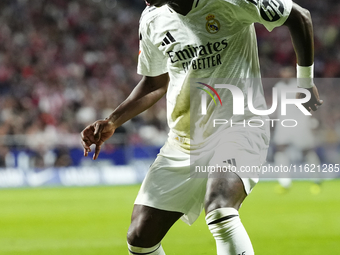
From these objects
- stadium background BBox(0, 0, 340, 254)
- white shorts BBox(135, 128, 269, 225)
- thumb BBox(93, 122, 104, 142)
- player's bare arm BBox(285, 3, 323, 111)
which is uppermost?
player's bare arm BBox(285, 3, 323, 111)

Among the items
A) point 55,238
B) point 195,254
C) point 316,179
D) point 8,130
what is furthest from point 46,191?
point 195,254

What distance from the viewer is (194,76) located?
10.3ft

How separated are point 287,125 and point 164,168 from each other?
8.09m

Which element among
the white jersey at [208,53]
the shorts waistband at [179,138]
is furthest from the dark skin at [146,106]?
the shorts waistband at [179,138]

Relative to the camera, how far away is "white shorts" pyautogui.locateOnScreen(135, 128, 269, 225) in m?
2.90

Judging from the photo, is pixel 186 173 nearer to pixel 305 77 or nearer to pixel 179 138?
pixel 179 138

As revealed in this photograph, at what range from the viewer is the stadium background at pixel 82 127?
6.24 m

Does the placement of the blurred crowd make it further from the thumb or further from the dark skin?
the thumb

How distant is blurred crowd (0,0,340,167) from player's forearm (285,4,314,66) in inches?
368

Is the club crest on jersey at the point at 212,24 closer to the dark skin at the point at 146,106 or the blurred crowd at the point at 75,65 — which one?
the dark skin at the point at 146,106

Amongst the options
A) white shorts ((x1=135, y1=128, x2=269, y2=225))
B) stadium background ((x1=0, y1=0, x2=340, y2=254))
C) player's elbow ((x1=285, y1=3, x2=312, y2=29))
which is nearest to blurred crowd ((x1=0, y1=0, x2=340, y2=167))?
stadium background ((x1=0, y1=0, x2=340, y2=254))

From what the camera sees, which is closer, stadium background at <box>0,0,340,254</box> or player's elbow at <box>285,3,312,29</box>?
player's elbow at <box>285,3,312,29</box>

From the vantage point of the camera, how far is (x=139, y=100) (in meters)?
3.59

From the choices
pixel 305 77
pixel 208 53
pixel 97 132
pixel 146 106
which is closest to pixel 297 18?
pixel 305 77
